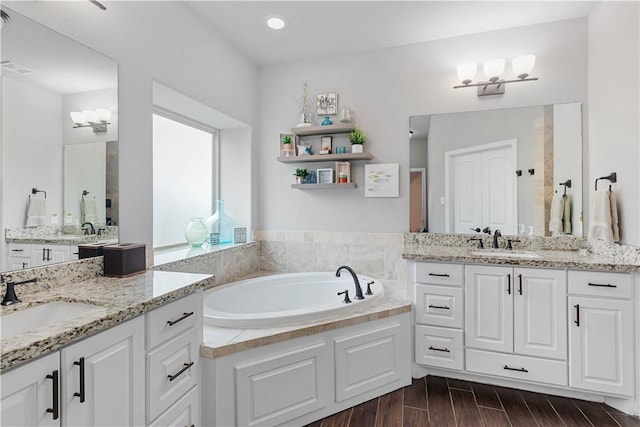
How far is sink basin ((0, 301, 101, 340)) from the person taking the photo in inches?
43.1

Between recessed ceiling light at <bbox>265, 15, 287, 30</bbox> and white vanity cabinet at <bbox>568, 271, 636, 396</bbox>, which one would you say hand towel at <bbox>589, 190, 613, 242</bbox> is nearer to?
white vanity cabinet at <bbox>568, 271, 636, 396</bbox>

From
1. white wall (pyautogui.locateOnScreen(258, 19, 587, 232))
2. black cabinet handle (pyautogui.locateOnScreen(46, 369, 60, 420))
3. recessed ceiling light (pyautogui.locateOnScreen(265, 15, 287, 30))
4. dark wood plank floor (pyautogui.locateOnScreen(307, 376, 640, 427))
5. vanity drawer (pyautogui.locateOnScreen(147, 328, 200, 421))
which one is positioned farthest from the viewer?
white wall (pyautogui.locateOnScreen(258, 19, 587, 232))

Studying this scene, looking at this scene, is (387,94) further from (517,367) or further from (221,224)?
(517,367)

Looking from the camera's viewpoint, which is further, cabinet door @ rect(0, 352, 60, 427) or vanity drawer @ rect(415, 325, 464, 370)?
vanity drawer @ rect(415, 325, 464, 370)

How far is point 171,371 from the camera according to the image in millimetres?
1341

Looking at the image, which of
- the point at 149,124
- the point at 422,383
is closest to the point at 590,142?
the point at 422,383

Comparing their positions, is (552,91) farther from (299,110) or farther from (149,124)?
(149,124)

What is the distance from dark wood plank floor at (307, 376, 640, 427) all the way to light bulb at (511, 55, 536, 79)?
2363mm

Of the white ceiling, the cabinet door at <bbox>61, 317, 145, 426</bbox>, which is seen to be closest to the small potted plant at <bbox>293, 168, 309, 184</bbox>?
the white ceiling

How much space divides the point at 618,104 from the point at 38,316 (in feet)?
10.9

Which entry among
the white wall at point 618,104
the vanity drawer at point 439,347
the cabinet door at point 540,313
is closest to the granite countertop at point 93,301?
the vanity drawer at point 439,347

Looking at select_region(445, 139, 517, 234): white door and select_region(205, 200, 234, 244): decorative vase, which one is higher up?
select_region(445, 139, 517, 234): white door

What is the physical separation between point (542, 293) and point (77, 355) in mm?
2434

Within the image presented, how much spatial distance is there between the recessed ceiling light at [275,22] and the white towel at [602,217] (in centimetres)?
257
